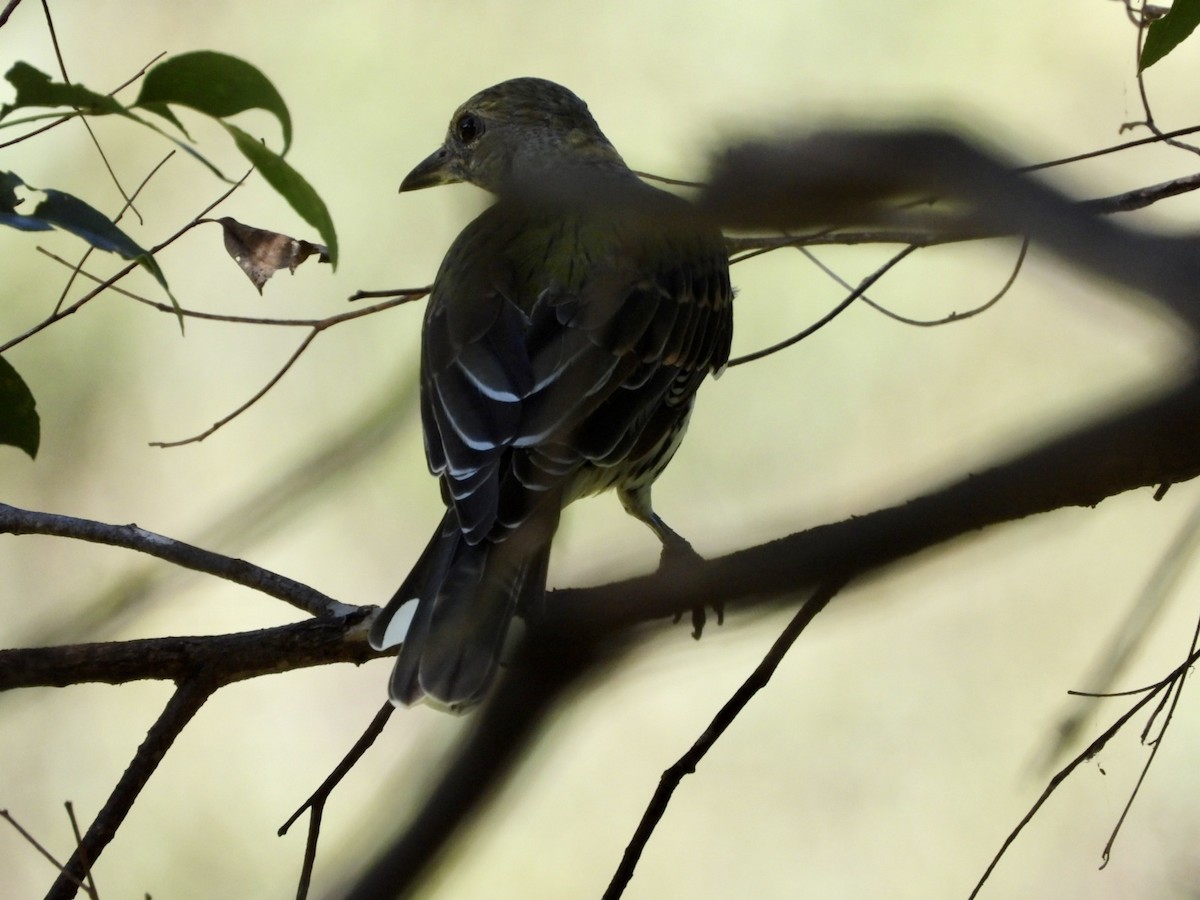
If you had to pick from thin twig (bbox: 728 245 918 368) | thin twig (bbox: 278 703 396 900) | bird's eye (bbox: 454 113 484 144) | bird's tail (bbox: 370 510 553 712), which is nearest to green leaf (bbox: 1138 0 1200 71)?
thin twig (bbox: 728 245 918 368)

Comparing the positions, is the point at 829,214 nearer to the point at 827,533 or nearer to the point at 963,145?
the point at 963,145

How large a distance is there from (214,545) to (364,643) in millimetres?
1089

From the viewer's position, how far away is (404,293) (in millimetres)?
3416

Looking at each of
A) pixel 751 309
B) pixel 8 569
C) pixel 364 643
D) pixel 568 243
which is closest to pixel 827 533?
pixel 364 643

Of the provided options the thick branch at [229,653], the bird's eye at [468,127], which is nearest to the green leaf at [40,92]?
the thick branch at [229,653]

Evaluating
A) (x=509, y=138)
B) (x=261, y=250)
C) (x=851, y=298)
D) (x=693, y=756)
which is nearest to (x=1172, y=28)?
(x=851, y=298)

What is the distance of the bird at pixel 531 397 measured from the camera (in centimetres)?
239

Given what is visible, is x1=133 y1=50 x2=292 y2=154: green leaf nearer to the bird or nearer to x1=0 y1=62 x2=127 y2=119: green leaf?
x1=0 y1=62 x2=127 y2=119: green leaf

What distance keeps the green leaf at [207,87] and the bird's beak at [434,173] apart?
10.0 ft

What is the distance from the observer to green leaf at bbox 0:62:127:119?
1.67 m

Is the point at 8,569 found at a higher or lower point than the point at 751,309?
lower

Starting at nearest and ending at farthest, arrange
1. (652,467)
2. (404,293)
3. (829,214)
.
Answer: (829,214)
(404,293)
(652,467)

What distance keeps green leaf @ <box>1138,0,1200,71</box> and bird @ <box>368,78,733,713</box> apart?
2.89 ft

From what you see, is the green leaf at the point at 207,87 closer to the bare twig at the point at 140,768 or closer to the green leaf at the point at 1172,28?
the bare twig at the point at 140,768
